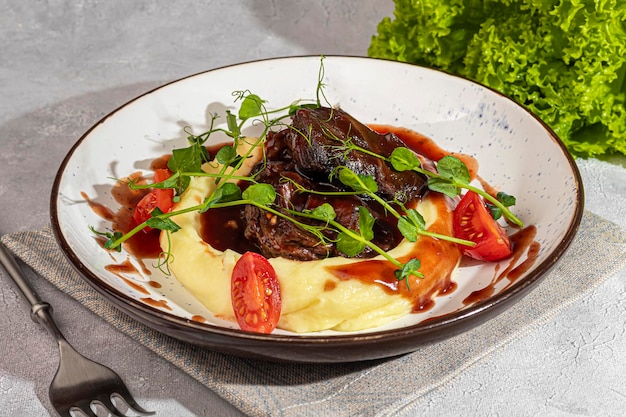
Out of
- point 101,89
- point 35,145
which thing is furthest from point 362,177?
point 101,89

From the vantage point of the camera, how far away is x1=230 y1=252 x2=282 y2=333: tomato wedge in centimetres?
391

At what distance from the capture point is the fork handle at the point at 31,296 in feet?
14.8

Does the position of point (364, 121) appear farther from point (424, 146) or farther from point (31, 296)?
point (31, 296)

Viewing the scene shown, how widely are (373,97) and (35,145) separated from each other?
344 cm

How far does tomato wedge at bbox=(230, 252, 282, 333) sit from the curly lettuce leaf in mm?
3159

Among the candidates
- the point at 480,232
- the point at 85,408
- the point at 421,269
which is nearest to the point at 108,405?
the point at 85,408

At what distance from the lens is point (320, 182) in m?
4.90

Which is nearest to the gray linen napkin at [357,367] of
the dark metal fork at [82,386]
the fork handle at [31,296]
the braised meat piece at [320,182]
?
the fork handle at [31,296]

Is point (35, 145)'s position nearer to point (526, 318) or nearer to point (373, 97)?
point (373, 97)

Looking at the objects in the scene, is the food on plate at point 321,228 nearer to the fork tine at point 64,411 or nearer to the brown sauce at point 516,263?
the brown sauce at point 516,263

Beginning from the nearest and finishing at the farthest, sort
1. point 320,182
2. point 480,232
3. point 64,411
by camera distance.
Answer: point 64,411 < point 480,232 < point 320,182

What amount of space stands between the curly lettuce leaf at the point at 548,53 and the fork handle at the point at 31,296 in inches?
158

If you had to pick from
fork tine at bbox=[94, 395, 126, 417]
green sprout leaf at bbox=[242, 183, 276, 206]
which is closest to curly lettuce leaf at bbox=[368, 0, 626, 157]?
green sprout leaf at bbox=[242, 183, 276, 206]

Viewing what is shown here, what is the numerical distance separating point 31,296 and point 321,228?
78.2 inches
